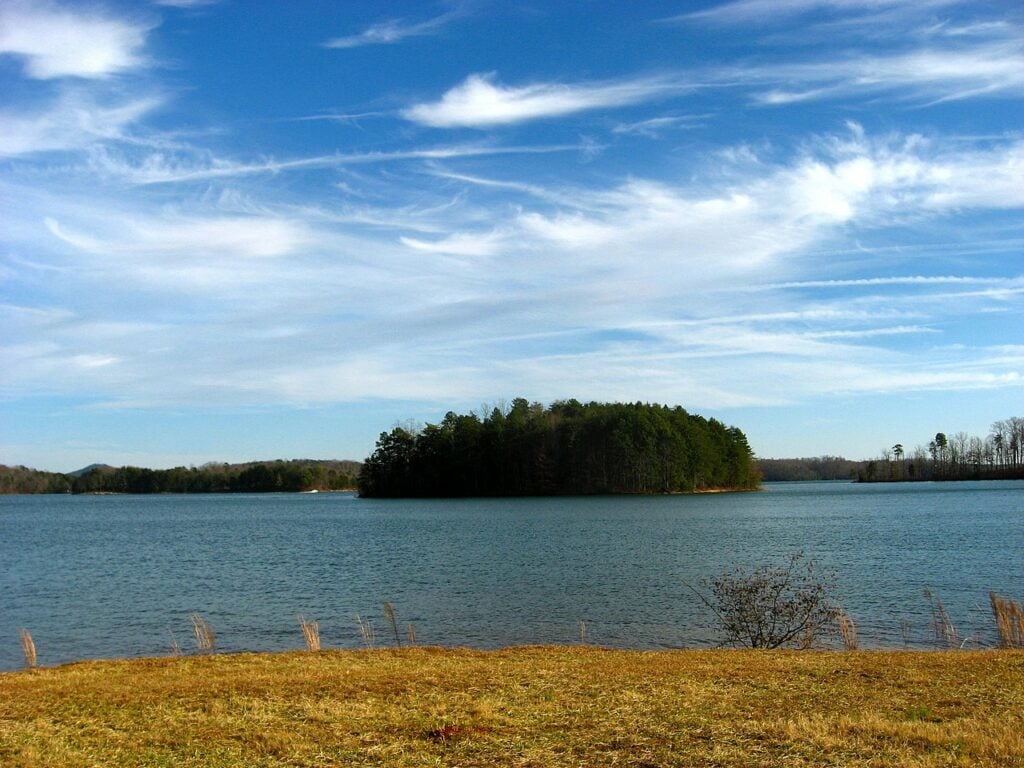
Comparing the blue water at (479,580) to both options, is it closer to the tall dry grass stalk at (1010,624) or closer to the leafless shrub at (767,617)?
the leafless shrub at (767,617)

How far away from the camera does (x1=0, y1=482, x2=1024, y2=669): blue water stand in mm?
23891

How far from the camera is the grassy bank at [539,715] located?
8.42 meters

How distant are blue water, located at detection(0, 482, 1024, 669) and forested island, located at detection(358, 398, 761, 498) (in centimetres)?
5940

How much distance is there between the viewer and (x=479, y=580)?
114 ft

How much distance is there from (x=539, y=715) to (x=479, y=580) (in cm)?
2491

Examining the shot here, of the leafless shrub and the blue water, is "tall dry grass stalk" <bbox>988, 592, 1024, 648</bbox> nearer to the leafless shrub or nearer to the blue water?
the blue water

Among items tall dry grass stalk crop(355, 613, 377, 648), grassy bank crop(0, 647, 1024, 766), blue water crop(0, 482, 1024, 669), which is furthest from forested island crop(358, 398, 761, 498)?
grassy bank crop(0, 647, 1024, 766)

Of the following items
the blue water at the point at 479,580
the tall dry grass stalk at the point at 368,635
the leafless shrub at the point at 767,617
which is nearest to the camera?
the leafless shrub at the point at 767,617

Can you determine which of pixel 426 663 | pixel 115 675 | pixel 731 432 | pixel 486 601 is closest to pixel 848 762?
pixel 426 663

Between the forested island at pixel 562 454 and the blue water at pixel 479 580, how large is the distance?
59395mm

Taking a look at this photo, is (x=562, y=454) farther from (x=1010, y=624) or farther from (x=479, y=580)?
(x=1010, y=624)

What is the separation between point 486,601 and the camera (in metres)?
29.1

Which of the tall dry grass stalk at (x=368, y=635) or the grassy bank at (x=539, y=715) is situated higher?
the grassy bank at (x=539, y=715)

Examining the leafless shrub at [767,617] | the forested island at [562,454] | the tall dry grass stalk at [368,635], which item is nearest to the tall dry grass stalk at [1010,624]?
the leafless shrub at [767,617]
